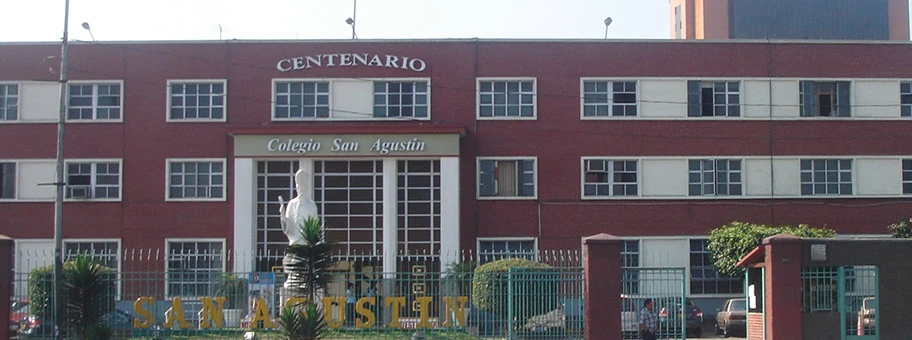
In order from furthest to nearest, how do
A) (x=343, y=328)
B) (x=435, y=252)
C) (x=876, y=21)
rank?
(x=876, y=21) → (x=435, y=252) → (x=343, y=328)

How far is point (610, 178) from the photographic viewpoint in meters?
40.2

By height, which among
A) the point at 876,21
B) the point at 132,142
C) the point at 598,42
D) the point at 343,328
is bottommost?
the point at 343,328

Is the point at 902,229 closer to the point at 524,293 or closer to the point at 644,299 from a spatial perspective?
the point at 644,299

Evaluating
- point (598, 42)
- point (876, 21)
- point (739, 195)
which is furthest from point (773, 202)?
point (876, 21)

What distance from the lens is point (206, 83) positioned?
131 ft

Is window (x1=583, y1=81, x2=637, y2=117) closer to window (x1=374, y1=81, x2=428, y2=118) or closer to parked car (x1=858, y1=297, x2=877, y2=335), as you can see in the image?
window (x1=374, y1=81, x2=428, y2=118)

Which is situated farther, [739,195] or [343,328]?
[739,195]

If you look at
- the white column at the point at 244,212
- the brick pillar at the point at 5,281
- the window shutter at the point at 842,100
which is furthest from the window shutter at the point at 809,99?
the brick pillar at the point at 5,281

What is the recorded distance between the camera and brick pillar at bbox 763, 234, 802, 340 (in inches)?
928

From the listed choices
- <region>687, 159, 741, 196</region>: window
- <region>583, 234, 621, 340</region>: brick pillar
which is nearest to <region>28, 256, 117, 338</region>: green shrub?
<region>583, 234, 621, 340</region>: brick pillar

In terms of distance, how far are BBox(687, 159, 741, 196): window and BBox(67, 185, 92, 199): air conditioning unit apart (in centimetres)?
2032

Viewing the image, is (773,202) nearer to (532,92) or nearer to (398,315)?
(532,92)

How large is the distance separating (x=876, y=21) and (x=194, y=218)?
1920 inches

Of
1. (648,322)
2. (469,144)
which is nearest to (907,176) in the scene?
(469,144)
